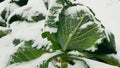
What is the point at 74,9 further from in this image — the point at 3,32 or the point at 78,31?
the point at 3,32

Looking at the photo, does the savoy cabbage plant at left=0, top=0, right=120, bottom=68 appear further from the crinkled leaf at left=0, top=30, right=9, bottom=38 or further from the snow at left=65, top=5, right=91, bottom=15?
the crinkled leaf at left=0, top=30, right=9, bottom=38

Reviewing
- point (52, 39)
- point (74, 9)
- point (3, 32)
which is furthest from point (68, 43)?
point (3, 32)

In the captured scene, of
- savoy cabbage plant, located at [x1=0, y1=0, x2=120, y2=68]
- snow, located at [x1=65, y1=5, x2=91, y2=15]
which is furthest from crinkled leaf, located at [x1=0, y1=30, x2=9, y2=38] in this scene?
snow, located at [x1=65, y1=5, x2=91, y2=15]

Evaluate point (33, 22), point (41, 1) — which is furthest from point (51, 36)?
point (41, 1)

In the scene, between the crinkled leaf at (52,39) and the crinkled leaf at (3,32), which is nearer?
the crinkled leaf at (52,39)

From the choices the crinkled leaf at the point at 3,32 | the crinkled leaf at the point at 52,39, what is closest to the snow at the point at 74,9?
the crinkled leaf at the point at 52,39

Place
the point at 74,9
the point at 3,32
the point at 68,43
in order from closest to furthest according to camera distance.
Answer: the point at 68,43 < the point at 74,9 < the point at 3,32

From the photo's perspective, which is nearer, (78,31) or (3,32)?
(78,31)

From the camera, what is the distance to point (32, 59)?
1.20 metres

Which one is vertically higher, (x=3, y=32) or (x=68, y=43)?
(x=68, y=43)

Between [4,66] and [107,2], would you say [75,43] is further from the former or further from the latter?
[107,2]

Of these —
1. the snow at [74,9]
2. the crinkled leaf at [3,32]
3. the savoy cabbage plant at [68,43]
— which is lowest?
the crinkled leaf at [3,32]

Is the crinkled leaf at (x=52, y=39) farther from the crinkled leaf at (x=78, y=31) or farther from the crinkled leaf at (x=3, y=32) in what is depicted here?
the crinkled leaf at (x=3, y=32)

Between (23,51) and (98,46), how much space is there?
12.7 inches
